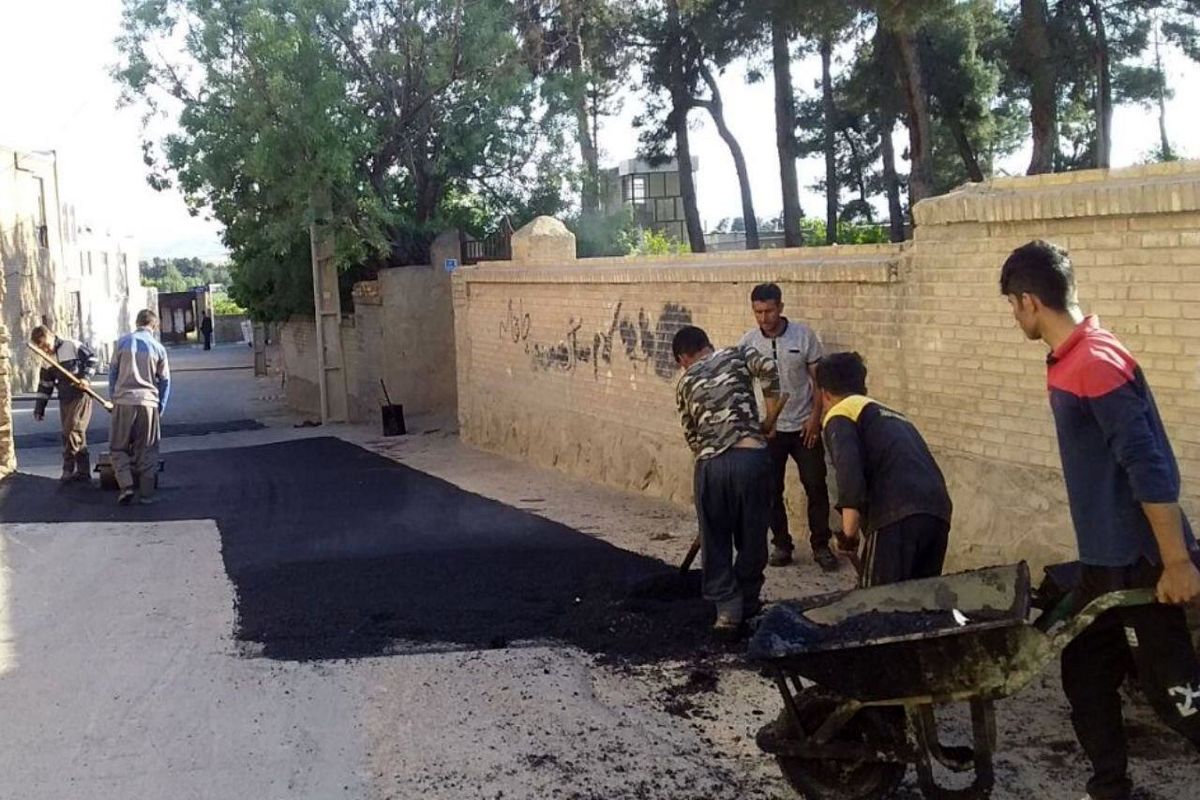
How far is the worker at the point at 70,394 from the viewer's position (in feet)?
44.0

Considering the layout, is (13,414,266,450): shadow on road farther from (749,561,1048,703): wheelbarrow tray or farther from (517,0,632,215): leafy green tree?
(749,561,1048,703): wheelbarrow tray

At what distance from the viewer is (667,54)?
2780 centimetres

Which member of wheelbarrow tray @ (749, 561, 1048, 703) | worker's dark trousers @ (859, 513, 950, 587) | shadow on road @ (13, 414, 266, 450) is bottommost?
shadow on road @ (13, 414, 266, 450)

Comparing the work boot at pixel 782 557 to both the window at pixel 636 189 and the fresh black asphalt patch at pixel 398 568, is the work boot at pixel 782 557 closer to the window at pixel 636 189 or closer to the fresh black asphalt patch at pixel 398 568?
the fresh black asphalt patch at pixel 398 568

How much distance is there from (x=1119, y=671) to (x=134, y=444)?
995 centimetres

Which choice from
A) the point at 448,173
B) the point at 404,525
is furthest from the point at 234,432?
the point at 404,525

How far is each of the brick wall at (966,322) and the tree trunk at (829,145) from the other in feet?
61.8

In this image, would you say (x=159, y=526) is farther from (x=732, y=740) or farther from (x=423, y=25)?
(x=423, y=25)

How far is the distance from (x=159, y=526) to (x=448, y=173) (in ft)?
36.8

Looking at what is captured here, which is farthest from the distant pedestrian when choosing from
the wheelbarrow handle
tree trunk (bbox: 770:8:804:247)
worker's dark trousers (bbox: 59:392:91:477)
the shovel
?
the wheelbarrow handle

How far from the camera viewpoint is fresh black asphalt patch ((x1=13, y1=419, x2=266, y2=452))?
20109 mm

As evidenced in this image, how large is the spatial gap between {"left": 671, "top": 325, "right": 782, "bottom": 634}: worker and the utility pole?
15.1 m

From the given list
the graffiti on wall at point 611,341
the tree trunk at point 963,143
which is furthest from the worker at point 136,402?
the tree trunk at point 963,143

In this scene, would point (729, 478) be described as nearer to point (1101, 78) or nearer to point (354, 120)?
Result: point (354, 120)
